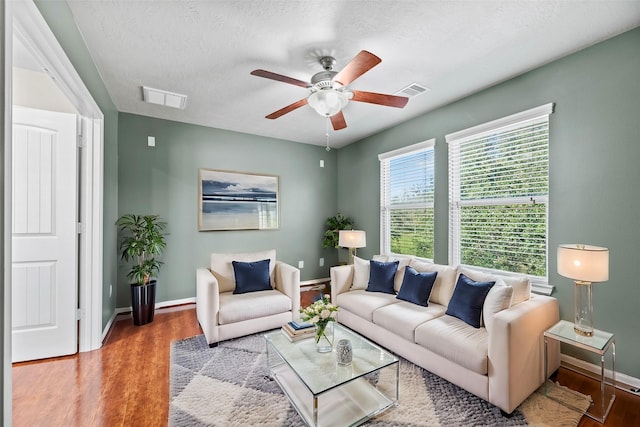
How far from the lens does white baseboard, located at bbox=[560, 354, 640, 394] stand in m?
2.15

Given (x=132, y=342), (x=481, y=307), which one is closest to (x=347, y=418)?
(x=481, y=307)

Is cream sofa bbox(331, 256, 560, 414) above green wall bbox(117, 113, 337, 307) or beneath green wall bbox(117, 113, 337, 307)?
beneath

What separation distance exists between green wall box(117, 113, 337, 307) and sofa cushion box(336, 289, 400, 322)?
6.10 feet

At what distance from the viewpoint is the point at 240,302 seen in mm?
3047

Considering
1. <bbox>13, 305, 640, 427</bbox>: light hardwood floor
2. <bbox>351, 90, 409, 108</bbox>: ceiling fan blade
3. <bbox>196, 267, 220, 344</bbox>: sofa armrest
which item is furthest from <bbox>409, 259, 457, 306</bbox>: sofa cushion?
<bbox>196, 267, 220, 344</bbox>: sofa armrest

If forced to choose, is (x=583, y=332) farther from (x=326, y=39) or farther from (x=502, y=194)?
(x=326, y=39)

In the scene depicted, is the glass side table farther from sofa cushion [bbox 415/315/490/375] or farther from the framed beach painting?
the framed beach painting

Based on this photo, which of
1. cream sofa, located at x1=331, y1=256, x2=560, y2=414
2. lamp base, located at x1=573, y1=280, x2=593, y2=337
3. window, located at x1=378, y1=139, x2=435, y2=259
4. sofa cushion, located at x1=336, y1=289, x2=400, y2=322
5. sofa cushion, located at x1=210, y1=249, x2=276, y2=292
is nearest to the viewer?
cream sofa, located at x1=331, y1=256, x2=560, y2=414

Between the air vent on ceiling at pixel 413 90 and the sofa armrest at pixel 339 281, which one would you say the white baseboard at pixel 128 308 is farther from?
the air vent on ceiling at pixel 413 90

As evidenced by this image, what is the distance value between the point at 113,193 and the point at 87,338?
1626 mm

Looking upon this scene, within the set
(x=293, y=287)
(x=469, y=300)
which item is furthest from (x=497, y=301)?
(x=293, y=287)

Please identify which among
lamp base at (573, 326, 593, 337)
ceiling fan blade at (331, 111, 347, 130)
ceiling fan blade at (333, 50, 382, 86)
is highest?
ceiling fan blade at (333, 50, 382, 86)

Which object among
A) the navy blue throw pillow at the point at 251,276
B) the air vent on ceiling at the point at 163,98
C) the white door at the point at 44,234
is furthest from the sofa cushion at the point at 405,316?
the air vent on ceiling at the point at 163,98

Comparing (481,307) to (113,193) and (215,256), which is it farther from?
(113,193)
